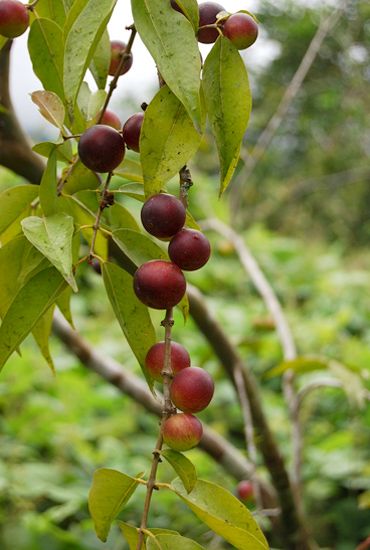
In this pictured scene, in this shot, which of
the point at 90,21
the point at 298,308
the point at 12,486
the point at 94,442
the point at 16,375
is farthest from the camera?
the point at 298,308

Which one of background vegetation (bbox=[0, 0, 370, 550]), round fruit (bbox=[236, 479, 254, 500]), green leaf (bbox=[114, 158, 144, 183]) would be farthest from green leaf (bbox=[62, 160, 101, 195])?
round fruit (bbox=[236, 479, 254, 500])

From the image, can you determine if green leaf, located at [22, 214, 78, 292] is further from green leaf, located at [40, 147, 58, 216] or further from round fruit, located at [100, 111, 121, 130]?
round fruit, located at [100, 111, 121, 130]

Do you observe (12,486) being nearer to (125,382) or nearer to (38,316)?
(125,382)

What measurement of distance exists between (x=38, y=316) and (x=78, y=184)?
0.32 feet

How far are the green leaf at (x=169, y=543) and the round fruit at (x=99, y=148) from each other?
0.19m

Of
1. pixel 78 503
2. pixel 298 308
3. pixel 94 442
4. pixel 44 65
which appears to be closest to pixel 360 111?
pixel 298 308

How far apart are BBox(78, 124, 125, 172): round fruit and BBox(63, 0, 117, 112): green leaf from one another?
23 mm

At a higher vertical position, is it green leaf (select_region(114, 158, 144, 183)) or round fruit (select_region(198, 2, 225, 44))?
round fruit (select_region(198, 2, 225, 44))

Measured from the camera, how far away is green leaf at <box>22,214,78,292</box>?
339mm

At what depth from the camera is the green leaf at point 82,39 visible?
35 centimetres

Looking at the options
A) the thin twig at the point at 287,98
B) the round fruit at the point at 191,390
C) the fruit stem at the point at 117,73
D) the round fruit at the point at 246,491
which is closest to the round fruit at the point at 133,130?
the fruit stem at the point at 117,73

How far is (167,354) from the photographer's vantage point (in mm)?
370

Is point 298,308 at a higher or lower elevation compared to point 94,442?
higher

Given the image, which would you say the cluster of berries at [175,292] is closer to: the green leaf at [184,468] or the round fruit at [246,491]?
the green leaf at [184,468]
